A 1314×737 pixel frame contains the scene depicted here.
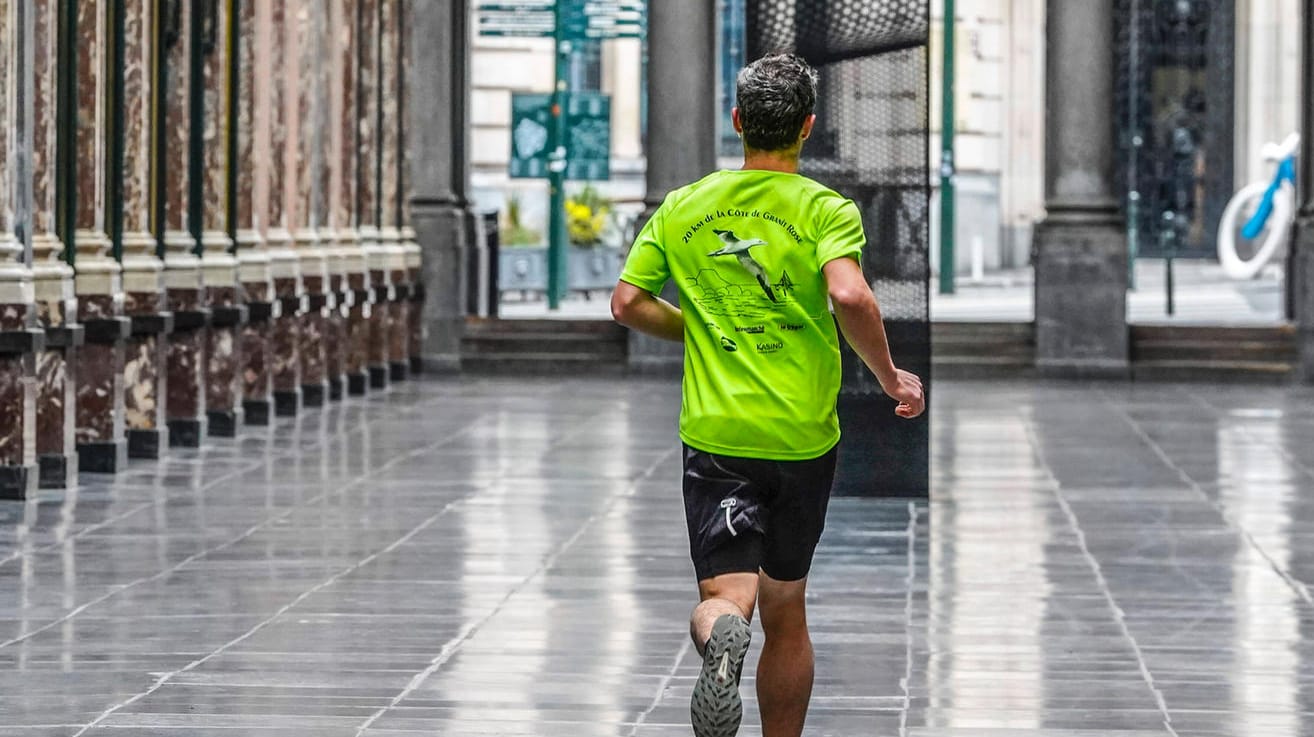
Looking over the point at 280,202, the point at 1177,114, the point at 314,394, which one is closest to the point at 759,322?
the point at 280,202

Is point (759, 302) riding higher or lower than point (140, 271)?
higher

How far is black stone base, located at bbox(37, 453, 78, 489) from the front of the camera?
49.4ft

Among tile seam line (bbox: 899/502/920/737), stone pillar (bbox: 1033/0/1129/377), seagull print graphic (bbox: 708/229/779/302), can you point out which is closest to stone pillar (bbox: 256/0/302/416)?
stone pillar (bbox: 1033/0/1129/377)

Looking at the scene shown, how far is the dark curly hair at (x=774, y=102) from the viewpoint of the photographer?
6.43 meters

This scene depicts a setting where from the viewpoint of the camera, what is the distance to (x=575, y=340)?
26.5 metres

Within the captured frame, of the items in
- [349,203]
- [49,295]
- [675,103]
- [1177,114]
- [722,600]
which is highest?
[1177,114]

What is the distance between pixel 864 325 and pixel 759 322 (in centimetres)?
24

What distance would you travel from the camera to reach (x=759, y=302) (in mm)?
6434

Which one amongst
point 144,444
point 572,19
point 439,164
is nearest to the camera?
point 144,444

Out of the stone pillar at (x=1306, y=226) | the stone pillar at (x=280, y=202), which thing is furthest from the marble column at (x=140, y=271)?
the stone pillar at (x=1306, y=226)

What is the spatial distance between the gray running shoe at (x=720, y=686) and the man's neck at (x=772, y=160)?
111 centimetres

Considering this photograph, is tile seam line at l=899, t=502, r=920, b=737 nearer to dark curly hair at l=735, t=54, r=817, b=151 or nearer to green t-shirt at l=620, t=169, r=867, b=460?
green t-shirt at l=620, t=169, r=867, b=460

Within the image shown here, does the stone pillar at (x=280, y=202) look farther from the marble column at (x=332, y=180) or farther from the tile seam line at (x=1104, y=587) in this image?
the tile seam line at (x=1104, y=587)

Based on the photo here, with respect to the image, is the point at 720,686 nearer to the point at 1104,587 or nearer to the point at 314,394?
the point at 1104,587
